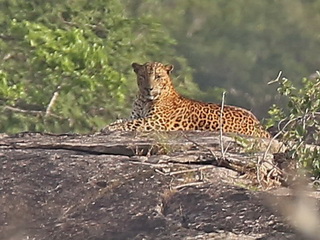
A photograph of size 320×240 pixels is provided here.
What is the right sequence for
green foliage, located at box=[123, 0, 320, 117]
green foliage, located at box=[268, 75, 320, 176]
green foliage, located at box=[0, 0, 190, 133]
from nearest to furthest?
green foliage, located at box=[268, 75, 320, 176] < green foliage, located at box=[0, 0, 190, 133] < green foliage, located at box=[123, 0, 320, 117]

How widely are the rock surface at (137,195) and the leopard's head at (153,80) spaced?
2.93 meters

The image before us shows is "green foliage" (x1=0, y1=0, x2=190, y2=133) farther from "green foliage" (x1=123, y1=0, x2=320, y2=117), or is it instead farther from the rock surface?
the rock surface

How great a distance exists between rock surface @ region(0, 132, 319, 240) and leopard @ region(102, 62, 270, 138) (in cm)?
228

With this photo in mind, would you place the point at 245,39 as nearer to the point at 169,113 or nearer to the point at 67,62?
the point at 67,62

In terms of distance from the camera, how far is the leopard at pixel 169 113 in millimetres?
11070

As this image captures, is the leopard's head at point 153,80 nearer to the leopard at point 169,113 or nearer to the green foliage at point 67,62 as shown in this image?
the leopard at point 169,113

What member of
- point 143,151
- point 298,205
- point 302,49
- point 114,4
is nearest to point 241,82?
point 302,49

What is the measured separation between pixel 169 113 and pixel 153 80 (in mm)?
390

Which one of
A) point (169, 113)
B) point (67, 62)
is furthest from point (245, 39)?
point (169, 113)

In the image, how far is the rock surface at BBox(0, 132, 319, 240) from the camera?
22.0 ft

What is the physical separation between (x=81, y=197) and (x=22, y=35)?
12.3 metres

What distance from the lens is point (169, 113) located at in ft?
37.9

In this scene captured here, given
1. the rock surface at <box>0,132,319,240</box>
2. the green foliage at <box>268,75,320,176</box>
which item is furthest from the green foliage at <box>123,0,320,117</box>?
the rock surface at <box>0,132,319,240</box>

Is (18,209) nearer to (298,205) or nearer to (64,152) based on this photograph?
(64,152)
